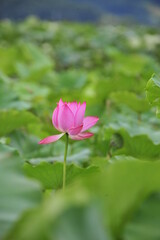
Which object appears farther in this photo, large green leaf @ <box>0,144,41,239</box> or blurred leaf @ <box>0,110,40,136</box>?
blurred leaf @ <box>0,110,40,136</box>

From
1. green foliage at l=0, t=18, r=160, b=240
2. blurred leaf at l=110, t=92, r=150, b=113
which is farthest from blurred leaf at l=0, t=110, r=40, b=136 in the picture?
blurred leaf at l=110, t=92, r=150, b=113

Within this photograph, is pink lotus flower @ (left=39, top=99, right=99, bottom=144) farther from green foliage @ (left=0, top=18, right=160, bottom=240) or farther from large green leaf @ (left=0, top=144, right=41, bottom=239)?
large green leaf @ (left=0, top=144, right=41, bottom=239)

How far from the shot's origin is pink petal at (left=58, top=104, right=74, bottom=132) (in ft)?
2.46

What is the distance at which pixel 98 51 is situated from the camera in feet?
14.7

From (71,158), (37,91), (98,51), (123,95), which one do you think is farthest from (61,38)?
(71,158)

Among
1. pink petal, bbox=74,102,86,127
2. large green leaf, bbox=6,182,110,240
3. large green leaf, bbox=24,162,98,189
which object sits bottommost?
large green leaf, bbox=24,162,98,189

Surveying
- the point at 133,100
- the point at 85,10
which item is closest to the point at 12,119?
the point at 133,100

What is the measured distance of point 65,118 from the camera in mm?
758

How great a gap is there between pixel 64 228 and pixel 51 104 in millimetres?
1640

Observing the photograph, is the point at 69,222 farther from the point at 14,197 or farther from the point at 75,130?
the point at 75,130

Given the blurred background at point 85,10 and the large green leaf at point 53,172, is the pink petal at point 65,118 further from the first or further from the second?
the blurred background at point 85,10

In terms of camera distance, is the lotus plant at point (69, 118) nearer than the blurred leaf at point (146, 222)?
No

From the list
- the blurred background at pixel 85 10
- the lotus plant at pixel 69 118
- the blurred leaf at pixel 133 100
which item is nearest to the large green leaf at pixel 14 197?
the lotus plant at pixel 69 118

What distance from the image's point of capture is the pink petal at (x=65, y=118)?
75cm
